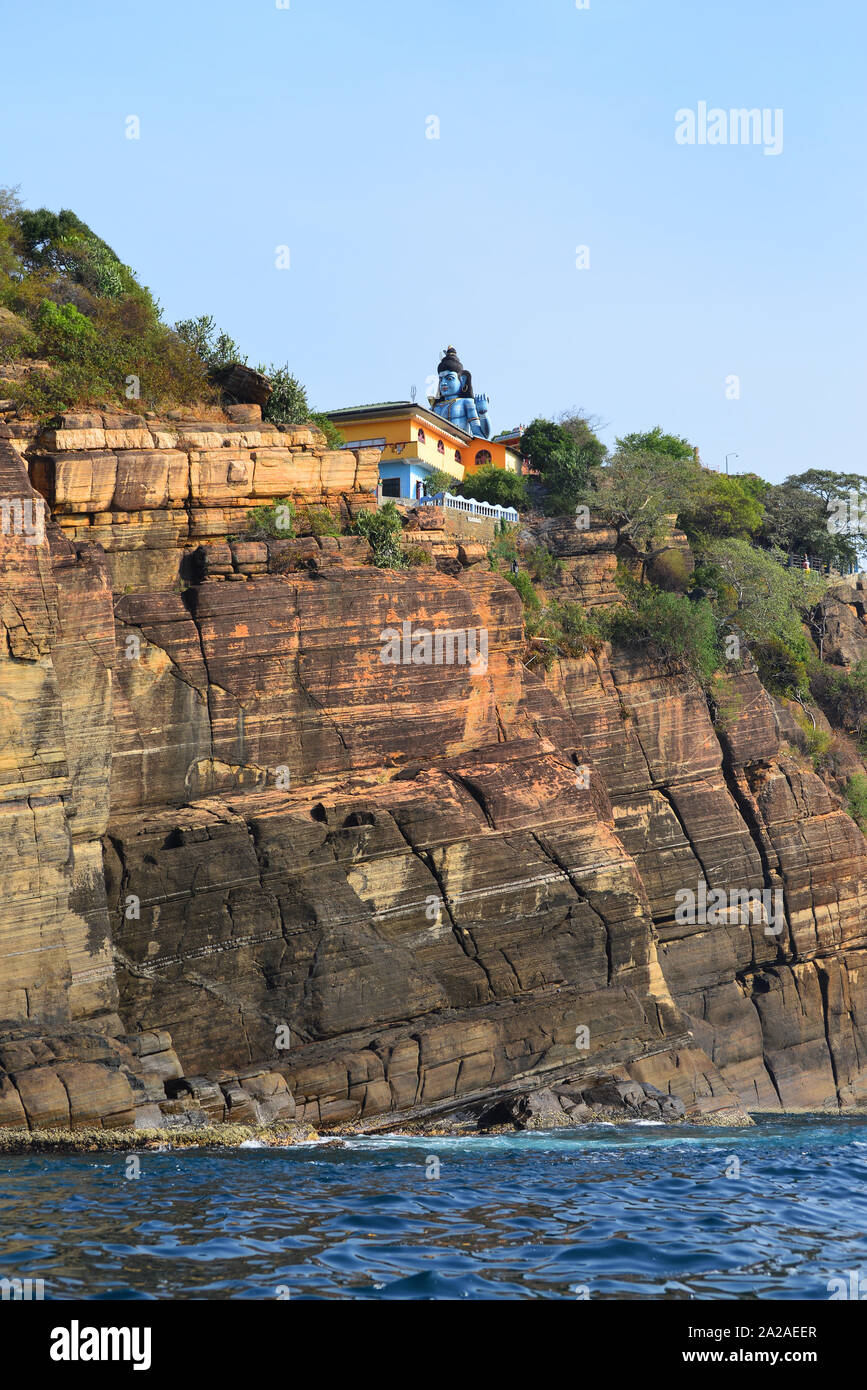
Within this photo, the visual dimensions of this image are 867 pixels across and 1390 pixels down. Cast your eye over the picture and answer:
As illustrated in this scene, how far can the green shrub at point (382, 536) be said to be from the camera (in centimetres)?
3269

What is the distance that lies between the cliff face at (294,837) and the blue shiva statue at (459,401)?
37803mm

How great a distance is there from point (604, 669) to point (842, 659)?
653 inches

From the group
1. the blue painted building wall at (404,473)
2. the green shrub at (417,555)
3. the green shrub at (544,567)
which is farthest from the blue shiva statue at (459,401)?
the green shrub at (417,555)

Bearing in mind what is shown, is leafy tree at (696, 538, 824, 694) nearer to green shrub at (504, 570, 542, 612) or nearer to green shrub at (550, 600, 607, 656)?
green shrub at (550, 600, 607, 656)

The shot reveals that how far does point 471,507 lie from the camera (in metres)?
42.6

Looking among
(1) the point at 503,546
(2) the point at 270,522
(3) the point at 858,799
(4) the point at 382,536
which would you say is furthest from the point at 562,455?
(2) the point at 270,522

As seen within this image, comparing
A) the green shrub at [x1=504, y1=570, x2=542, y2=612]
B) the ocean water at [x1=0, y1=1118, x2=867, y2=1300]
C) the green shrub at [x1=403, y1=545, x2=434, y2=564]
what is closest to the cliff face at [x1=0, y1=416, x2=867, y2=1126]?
the green shrub at [x1=403, y1=545, x2=434, y2=564]

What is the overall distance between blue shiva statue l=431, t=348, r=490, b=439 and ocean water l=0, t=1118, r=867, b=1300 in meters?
52.5

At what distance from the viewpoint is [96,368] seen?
33062 millimetres

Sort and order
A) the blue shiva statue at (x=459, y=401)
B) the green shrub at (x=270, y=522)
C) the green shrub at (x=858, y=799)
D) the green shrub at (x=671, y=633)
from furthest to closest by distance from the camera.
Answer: the blue shiva statue at (x=459, y=401) → the green shrub at (x=858, y=799) → the green shrub at (x=671, y=633) → the green shrub at (x=270, y=522)

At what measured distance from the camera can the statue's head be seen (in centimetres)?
7456

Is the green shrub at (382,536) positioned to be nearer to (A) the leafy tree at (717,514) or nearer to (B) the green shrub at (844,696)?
(A) the leafy tree at (717,514)
